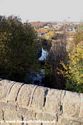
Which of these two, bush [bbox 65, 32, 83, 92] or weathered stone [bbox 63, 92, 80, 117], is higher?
weathered stone [bbox 63, 92, 80, 117]

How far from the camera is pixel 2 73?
31.0 ft

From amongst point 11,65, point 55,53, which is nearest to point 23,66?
point 11,65

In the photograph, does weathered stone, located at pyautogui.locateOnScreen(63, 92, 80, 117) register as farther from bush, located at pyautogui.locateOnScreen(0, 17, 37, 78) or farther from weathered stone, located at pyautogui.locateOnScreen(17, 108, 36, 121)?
bush, located at pyautogui.locateOnScreen(0, 17, 37, 78)

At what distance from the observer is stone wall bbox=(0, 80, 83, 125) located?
82.2 inches

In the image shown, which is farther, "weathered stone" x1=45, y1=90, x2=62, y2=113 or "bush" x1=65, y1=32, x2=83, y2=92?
"bush" x1=65, y1=32, x2=83, y2=92

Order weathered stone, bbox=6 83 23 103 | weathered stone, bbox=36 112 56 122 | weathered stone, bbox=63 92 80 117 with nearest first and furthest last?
weathered stone, bbox=63 92 80 117
weathered stone, bbox=36 112 56 122
weathered stone, bbox=6 83 23 103

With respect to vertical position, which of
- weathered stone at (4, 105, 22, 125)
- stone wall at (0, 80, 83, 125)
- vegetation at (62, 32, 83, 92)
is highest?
stone wall at (0, 80, 83, 125)

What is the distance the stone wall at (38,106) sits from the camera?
6.85ft

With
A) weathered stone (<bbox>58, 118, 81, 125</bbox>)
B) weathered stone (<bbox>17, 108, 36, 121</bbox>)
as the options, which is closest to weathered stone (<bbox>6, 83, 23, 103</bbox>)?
Result: weathered stone (<bbox>17, 108, 36, 121</bbox>)

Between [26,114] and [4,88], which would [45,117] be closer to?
[26,114]

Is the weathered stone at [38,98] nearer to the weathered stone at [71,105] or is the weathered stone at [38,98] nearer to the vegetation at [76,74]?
the weathered stone at [71,105]

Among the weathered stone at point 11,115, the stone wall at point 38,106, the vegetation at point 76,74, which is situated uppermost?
the stone wall at point 38,106

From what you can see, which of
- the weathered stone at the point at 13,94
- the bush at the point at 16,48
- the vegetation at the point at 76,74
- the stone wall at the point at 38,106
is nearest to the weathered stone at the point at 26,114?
the stone wall at the point at 38,106

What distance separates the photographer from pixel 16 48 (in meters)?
10.0
